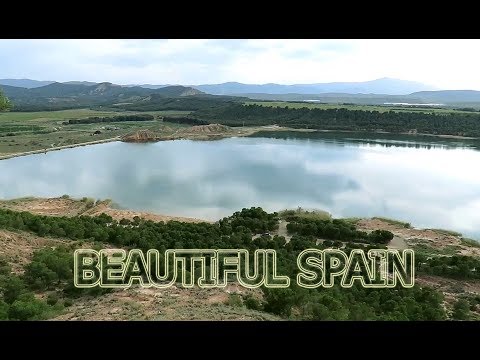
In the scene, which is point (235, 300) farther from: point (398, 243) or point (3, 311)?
point (398, 243)

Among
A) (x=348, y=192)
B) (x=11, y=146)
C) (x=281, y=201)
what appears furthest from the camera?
(x=11, y=146)

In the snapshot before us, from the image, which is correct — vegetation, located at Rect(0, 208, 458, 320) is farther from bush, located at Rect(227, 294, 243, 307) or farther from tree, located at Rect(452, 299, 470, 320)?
tree, located at Rect(452, 299, 470, 320)

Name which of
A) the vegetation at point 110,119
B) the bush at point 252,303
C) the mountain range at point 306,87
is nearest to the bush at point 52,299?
the bush at point 252,303

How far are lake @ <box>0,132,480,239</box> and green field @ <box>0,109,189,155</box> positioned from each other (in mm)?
2230

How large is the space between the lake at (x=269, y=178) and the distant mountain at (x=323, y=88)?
107m

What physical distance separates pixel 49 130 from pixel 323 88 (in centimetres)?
15022

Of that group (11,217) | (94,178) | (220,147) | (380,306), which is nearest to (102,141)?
(220,147)

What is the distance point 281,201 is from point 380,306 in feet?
29.7

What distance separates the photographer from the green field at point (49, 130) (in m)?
26.0

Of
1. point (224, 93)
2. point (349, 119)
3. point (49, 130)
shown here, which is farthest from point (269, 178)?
point (224, 93)

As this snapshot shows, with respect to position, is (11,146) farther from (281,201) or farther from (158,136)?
(281,201)

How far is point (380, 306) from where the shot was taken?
6.05 meters

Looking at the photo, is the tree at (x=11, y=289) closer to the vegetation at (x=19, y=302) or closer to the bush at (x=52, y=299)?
the vegetation at (x=19, y=302)
